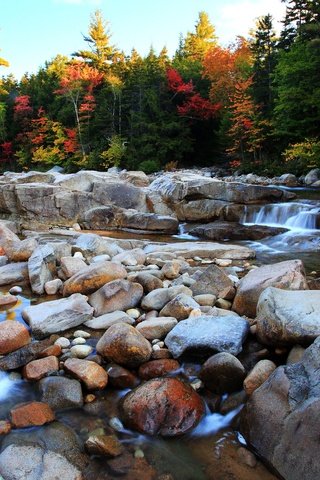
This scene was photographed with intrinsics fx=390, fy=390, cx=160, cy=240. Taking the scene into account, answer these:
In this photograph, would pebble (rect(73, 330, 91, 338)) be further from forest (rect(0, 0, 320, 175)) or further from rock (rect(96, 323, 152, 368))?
forest (rect(0, 0, 320, 175))

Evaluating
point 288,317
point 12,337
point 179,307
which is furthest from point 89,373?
point 288,317

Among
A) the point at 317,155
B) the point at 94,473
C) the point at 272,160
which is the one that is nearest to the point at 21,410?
the point at 94,473

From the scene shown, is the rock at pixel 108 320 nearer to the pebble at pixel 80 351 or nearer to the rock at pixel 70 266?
the pebble at pixel 80 351

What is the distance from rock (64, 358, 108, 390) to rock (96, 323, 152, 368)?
0.65 feet

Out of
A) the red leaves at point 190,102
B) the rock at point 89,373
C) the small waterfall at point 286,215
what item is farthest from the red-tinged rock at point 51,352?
the red leaves at point 190,102

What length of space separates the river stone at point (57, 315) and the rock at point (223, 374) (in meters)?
1.77

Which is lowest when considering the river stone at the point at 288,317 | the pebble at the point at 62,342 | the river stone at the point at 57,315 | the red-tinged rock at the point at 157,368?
the red-tinged rock at the point at 157,368

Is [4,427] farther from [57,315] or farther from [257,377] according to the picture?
[257,377]

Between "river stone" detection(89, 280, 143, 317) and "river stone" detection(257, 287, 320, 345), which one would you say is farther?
"river stone" detection(89, 280, 143, 317)

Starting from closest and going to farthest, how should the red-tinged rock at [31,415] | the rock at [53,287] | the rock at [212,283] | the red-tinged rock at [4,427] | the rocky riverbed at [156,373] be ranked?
the rocky riverbed at [156,373] < the red-tinged rock at [4,427] < the red-tinged rock at [31,415] < the rock at [212,283] < the rock at [53,287]

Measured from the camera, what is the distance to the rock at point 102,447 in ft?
8.93

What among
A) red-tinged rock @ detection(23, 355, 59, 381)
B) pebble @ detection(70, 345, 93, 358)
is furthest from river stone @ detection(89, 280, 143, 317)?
red-tinged rock @ detection(23, 355, 59, 381)

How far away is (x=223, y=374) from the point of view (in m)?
3.29

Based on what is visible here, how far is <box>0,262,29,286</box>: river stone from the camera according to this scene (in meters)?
6.13
